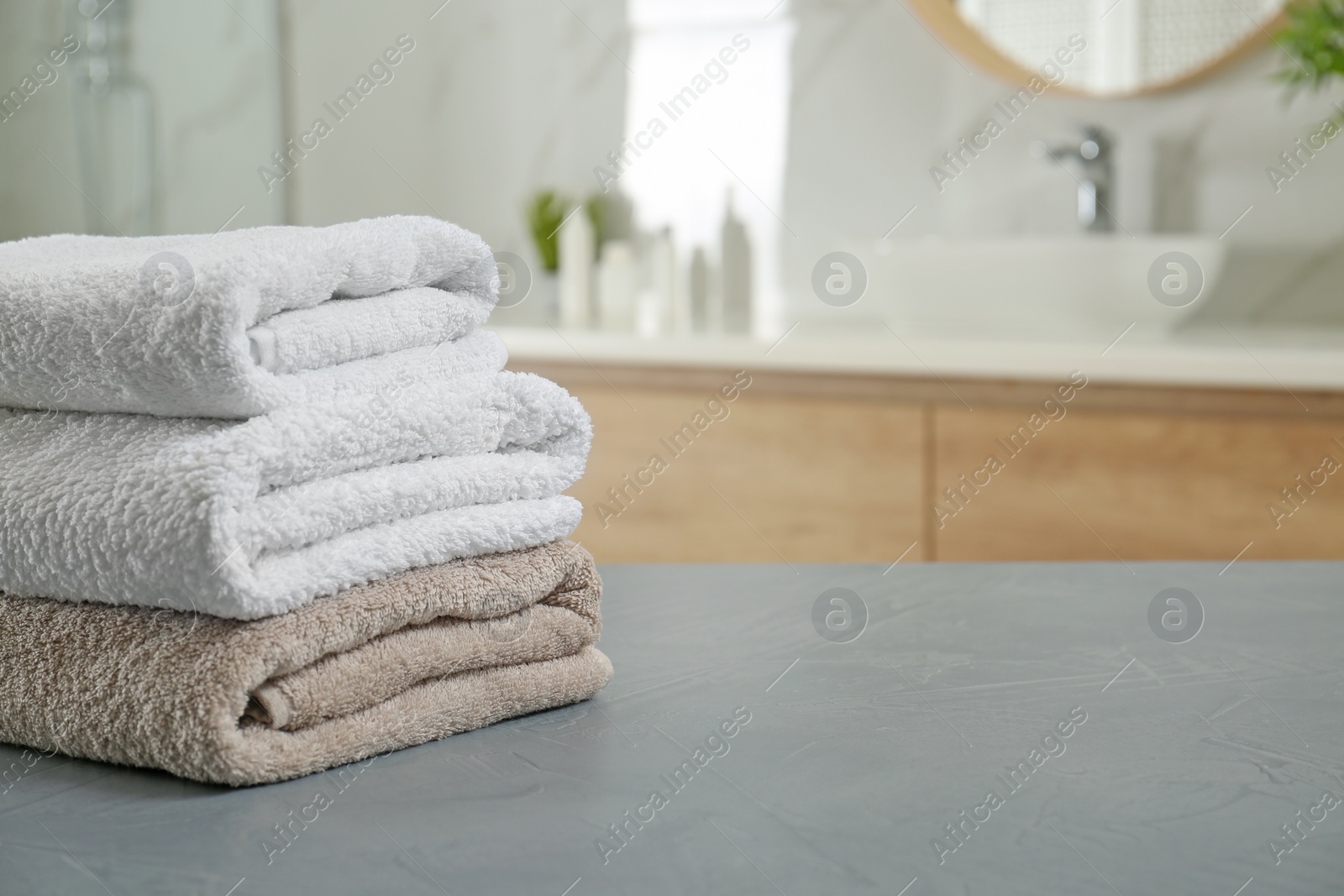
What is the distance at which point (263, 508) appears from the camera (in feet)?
1.48

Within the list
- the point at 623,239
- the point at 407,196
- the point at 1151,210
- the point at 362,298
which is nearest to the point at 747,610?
the point at 362,298

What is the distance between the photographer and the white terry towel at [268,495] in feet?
1.44

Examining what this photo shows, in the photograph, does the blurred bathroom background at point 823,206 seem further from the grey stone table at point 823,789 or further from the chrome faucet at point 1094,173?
the grey stone table at point 823,789

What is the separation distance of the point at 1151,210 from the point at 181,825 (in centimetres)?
185

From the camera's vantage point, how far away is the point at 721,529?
1677 millimetres

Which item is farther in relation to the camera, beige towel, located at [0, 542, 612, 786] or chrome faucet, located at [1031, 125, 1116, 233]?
chrome faucet, located at [1031, 125, 1116, 233]

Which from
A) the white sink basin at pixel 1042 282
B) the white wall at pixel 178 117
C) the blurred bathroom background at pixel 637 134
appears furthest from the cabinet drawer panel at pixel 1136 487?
the white wall at pixel 178 117

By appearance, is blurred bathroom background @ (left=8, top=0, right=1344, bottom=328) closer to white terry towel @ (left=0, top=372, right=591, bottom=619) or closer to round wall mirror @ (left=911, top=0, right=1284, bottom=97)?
round wall mirror @ (left=911, top=0, right=1284, bottom=97)

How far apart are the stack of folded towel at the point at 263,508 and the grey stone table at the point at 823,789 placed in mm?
23

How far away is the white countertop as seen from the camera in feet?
4.57

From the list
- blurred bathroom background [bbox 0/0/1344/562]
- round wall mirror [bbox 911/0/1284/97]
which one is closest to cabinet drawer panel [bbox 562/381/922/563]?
blurred bathroom background [bbox 0/0/1344/562]

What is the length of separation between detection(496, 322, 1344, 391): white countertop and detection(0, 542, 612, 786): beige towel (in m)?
1.04

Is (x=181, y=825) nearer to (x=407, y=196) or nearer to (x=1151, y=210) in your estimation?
(x=1151, y=210)

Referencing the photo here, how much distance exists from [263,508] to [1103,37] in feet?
5.98
